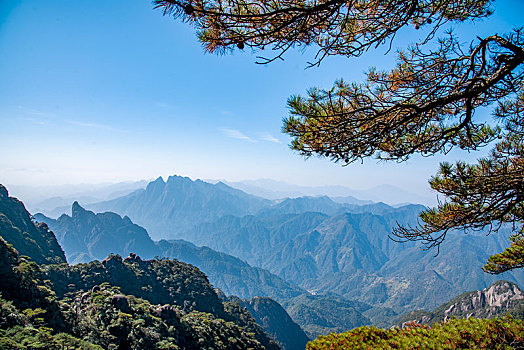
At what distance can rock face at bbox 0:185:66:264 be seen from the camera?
128ft

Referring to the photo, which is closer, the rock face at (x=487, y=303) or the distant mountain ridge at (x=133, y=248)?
the rock face at (x=487, y=303)

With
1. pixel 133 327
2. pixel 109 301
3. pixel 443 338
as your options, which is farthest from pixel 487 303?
pixel 109 301

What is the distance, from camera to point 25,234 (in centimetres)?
4300

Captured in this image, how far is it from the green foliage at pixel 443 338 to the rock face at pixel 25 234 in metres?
48.9

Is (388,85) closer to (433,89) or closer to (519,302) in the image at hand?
(433,89)

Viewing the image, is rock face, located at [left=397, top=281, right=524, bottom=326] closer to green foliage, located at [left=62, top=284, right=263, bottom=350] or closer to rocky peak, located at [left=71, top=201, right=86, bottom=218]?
green foliage, located at [left=62, top=284, right=263, bottom=350]

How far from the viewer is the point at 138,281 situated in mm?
34188

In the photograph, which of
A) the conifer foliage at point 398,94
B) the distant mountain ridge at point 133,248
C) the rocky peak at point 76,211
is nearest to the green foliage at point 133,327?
the conifer foliage at point 398,94

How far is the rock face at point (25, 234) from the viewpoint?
39.1m

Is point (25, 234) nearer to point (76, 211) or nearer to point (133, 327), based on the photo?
point (133, 327)

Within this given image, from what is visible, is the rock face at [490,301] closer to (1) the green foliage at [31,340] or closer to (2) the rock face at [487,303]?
(2) the rock face at [487,303]

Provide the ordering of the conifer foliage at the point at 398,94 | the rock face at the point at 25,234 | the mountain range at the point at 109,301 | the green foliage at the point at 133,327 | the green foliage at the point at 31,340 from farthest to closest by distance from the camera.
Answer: the rock face at the point at 25,234, the green foliage at the point at 133,327, the mountain range at the point at 109,301, the green foliage at the point at 31,340, the conifer foliage at the point at 398,94

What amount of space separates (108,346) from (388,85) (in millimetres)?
20736

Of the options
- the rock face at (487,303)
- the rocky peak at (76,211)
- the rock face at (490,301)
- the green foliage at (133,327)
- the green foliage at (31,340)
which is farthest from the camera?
the rocky peak at (76,211)
